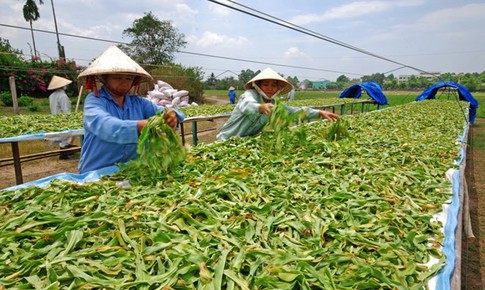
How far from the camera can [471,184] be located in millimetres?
6066

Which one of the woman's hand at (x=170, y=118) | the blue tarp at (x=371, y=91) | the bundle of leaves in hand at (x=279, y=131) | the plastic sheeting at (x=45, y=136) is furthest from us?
the blue tarp at (x=371, y=91)

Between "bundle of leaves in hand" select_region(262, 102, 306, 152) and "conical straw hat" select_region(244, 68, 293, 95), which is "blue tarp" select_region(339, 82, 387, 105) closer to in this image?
"conical straw hat" select_region(244, 68, 293, 95)

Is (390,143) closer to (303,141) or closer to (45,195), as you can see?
(303,141)

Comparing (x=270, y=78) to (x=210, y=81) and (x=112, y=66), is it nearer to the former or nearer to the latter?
(x=112, y=66)

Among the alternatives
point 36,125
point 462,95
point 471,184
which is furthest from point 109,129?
point 462,95

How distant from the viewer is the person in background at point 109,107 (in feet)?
7.14

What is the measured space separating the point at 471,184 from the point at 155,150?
6385mm

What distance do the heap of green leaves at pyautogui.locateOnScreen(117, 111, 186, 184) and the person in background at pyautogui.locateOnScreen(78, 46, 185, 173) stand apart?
89 millimetres

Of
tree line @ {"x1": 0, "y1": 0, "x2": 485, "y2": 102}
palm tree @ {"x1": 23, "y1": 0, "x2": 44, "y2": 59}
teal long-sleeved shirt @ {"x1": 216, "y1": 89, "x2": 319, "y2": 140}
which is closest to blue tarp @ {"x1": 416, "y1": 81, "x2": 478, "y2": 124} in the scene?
tree line @ {"x1": 0, "y1": 0, "x2": 485, "y2": 102}

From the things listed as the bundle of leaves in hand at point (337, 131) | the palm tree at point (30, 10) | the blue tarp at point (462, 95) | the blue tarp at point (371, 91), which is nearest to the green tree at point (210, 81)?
the blue tarp at point (371, 91)

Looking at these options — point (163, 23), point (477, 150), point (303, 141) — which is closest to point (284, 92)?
point (303, 141)

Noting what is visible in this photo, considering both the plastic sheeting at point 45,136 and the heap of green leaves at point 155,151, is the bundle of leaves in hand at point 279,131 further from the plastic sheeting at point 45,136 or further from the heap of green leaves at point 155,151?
the plastic sheeting at point 45,136

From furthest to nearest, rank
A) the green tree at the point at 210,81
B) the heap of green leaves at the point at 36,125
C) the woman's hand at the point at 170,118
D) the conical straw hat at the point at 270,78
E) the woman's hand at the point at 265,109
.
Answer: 1. the green tree at the point at 210,81
2. the heap of green leaves at the point at 36,125
3. the conical straw hat at the point at 270,78
4. the woman's hand at the point at 265,109
5. the woman's hand at the point at 170,118

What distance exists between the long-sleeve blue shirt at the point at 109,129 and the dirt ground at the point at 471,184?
329cm
